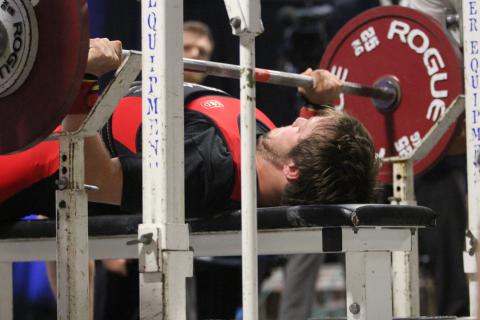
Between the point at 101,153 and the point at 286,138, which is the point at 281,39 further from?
the point at 101,153

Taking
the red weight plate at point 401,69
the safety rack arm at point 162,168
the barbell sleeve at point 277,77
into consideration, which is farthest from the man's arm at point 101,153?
the red weight plate at point 401,69

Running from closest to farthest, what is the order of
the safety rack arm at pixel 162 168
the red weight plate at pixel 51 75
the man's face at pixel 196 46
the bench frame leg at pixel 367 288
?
the safety rack arm at pixel 162 168
the red weight plate at pixel 51 75
the bench frame leg at pixel 367 288
the man's face at pixel 196 46

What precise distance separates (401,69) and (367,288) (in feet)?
5.75

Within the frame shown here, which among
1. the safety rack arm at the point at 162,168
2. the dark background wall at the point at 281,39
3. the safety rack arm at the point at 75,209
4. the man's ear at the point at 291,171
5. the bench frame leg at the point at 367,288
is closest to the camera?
the safety rack arm at the point at 162,168

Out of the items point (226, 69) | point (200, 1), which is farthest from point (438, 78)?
point (200, 1)

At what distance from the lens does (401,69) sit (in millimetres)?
4570

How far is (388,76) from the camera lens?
459cm

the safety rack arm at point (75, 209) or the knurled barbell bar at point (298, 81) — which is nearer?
the safety rack arm at point (75, 209)

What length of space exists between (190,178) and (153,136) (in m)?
0.79

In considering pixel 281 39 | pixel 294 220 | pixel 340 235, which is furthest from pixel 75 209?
pixel 281 39

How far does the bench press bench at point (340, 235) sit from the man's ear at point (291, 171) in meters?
0.25

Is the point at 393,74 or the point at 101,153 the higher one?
the point at 393,74

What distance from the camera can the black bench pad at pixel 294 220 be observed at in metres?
3.01

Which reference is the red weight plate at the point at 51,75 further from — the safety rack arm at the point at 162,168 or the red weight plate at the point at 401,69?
the red weight plate at the point at 401,69
